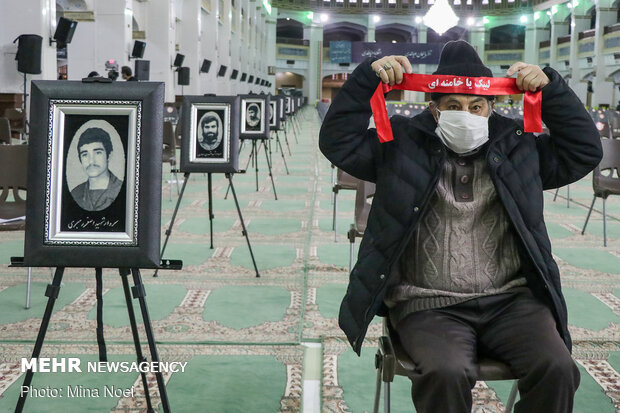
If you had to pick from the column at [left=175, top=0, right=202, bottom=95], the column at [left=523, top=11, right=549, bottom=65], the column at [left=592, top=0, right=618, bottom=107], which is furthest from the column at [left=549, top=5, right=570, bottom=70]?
the column at [left=175, top=0, right=202, bottom=95]

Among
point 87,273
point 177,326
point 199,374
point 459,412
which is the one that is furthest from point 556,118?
point 87,273

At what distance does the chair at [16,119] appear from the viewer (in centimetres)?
1046

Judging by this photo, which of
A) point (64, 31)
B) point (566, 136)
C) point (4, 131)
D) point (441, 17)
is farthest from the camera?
point (441, 17)

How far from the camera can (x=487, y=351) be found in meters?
1.96

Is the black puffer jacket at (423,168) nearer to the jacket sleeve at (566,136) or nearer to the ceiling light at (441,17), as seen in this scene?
the jacket sleeve at (566,136)

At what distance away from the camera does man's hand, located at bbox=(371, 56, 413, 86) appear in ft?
6.65

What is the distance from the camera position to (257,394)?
8.66 ft

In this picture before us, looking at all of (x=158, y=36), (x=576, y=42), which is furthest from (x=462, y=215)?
(x=576, y=42)

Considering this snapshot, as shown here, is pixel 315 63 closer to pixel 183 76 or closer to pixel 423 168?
pixel 183 76

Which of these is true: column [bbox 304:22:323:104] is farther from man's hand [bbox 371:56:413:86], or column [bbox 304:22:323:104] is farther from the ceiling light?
man's hand [bbox 371:56:413:86]

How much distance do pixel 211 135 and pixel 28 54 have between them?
8.40 metres

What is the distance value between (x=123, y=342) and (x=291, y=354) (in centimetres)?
79

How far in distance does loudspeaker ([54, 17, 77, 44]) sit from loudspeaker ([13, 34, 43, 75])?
81cm

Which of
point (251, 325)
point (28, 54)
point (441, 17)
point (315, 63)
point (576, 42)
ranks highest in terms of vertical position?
point (576, 42)
